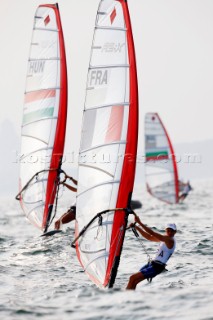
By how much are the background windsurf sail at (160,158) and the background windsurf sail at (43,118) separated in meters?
17.7

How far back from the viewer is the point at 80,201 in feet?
36.5

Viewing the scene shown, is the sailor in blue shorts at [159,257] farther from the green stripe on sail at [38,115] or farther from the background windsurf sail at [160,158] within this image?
the background windsurf sail at [160,158]

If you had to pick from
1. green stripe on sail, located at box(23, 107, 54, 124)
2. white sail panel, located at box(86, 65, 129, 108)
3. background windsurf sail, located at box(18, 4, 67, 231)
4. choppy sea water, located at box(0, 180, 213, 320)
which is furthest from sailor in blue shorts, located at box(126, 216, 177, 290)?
green stripe on sail, located at box(23, 107, 54, 124)

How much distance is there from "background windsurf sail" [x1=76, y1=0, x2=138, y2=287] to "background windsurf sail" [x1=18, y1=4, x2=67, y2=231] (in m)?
5.27

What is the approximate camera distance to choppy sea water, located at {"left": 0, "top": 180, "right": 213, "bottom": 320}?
28.7 feet

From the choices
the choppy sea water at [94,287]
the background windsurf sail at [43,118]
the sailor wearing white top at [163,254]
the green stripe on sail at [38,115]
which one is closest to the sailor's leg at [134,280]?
the choppy sea water at [94,287]

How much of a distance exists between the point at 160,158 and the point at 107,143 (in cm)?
2562

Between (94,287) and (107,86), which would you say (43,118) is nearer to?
(107,86)

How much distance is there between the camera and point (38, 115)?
17438mm

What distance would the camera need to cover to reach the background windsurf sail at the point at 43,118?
16781mm

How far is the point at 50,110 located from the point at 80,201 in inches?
263

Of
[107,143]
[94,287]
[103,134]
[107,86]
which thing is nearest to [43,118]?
[107,86]

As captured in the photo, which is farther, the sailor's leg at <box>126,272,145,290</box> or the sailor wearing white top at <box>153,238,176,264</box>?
the sailor wearing white top at <box>153,238,176,264</box>

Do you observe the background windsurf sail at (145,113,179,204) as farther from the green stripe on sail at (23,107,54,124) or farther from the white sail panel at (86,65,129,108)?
the white sail panel at (86,65,129,108)
